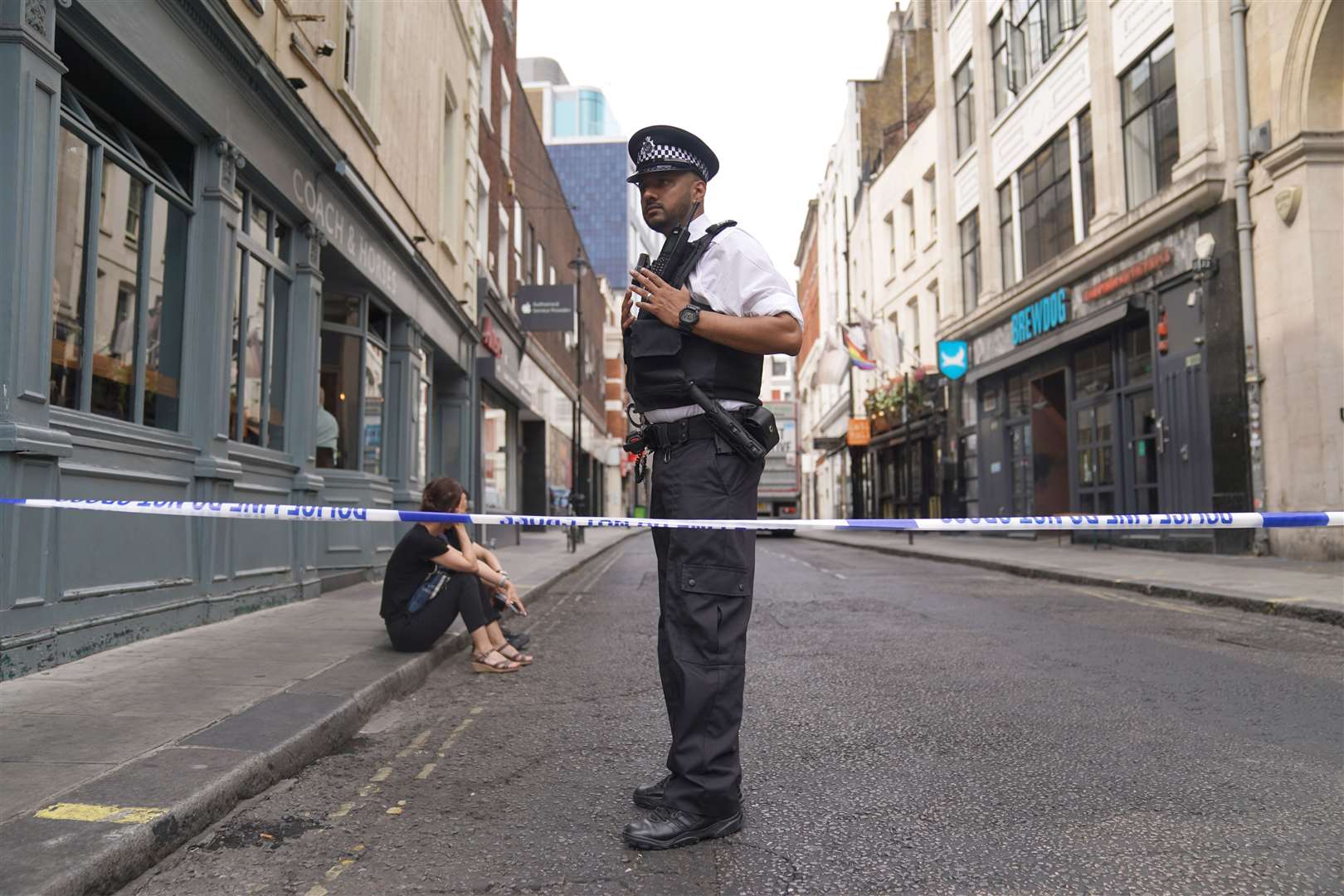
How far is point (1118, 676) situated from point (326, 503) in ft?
25.8

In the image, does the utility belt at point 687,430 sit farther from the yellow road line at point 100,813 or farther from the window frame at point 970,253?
the window frame at point 970,253

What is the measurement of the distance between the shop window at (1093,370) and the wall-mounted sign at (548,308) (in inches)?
399

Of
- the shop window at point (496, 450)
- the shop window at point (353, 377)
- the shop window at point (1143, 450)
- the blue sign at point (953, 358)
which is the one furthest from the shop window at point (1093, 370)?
the shop window at point (353, 377)

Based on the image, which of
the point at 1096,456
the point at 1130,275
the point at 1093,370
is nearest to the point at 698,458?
the point at 1130,275

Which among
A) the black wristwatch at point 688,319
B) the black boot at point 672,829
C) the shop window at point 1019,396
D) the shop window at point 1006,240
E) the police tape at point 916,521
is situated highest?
the shop window at point 1006,240

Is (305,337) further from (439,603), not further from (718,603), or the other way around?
(718,603)

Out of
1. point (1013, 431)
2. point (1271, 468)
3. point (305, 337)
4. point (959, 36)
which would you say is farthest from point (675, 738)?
point (959, 36)

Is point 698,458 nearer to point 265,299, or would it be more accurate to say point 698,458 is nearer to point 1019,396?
point 265,299

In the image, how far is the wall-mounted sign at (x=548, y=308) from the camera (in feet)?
69.7

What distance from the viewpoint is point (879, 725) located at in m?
4.34

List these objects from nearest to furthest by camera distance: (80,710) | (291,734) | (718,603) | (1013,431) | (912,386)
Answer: (718,603) < (291,734) < (80,710) < (1013,431) < (912,386)

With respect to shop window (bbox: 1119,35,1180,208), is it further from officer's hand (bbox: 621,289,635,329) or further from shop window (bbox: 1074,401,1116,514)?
officer's hand (bbox: 621,289,635,329)

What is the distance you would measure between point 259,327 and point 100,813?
6540 mm

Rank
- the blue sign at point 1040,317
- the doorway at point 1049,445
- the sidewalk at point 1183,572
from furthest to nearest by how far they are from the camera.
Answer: the doorway at point 1049,445, the blue sign at point 1040,317, the sidewalk at point 1183,572
